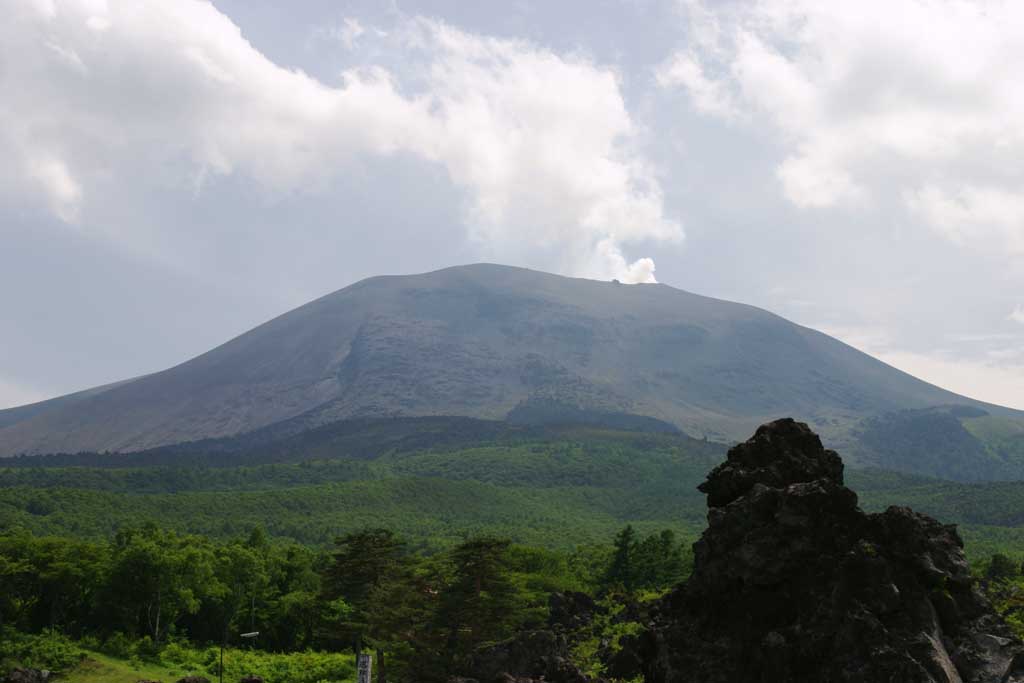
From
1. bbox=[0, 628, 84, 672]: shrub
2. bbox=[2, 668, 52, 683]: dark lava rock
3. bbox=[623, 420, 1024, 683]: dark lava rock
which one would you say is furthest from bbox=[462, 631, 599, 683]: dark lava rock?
bbox=[0, 628, 84, 672]: shrub

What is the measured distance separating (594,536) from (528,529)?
11.3 meters

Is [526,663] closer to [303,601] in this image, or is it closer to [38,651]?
[38,651]

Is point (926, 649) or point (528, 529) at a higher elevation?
point (926, 649)

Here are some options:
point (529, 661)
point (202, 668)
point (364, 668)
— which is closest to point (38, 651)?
point (202, 668)

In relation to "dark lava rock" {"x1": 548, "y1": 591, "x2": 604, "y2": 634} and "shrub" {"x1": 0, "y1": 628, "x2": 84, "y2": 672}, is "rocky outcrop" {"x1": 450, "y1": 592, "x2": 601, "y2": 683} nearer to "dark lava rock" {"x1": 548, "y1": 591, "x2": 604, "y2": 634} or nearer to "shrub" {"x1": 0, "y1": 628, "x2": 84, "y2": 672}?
Result: "dark lava rock" {"x1": 548, "y1": 591, "x2": 604, "y2": 634}

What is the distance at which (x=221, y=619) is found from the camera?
180 feet

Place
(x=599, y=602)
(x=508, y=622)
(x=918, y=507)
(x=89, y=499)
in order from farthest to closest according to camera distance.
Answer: (x=918, y=507) → (x=89, y=499) → (x=599, y=602) → (x=508, y=622)

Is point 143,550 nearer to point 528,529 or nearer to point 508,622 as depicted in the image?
point 508,622

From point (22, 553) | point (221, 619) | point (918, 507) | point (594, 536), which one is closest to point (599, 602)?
point (221, 619)

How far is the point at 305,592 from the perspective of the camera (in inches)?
2299

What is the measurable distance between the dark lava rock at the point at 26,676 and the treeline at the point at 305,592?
716 cm

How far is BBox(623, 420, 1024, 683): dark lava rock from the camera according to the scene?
47.0ft

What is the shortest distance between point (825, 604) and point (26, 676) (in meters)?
38.4

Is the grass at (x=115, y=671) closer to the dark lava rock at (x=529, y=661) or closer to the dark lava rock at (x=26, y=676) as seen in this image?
the dark lava rock at (x=26, y=676)
